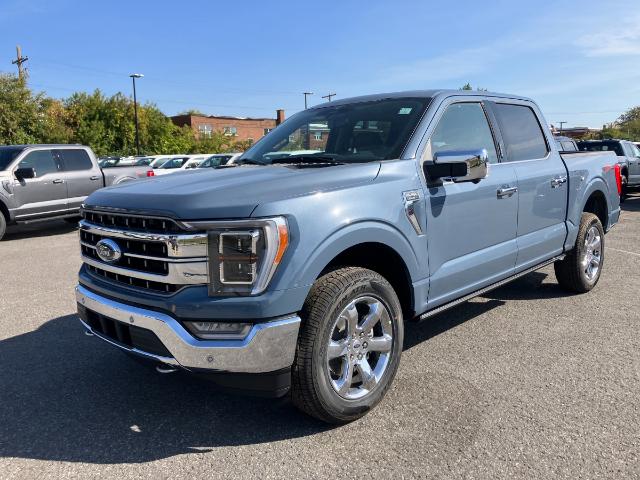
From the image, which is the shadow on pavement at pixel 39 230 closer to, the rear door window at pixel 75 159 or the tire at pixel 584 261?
the rear door window at pixel 75 159

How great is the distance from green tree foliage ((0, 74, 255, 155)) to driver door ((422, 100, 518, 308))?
33320 millimetres

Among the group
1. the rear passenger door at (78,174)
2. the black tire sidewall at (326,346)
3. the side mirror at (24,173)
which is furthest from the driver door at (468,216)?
the rear passenger door at (78,174)

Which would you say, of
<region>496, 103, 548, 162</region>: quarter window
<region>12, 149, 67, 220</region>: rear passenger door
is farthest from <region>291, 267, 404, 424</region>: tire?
<region>12, 149, 67, 220</region>: rear passenger door

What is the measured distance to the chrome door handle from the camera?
4.12m

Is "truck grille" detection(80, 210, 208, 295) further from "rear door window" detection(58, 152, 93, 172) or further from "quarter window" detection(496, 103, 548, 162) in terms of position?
"rear door window" detection(58, 152, 93, 172)

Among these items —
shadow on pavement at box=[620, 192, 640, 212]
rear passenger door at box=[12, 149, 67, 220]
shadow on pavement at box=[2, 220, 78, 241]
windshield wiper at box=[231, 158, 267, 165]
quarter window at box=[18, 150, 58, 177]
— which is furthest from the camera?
shadow on pavement at box=[620, 192, 640, 212]

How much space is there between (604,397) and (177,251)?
266 cm

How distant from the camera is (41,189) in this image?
10.8m

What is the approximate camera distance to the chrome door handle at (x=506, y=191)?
4125 mm

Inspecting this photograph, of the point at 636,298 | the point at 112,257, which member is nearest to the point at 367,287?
the point at 112,257

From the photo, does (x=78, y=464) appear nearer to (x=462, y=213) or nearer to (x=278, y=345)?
(x=278, y=345)

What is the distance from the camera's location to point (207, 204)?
2.68m

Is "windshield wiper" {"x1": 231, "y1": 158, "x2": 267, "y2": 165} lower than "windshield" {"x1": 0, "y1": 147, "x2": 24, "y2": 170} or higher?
lower

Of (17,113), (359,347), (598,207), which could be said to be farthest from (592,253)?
(17,113)
